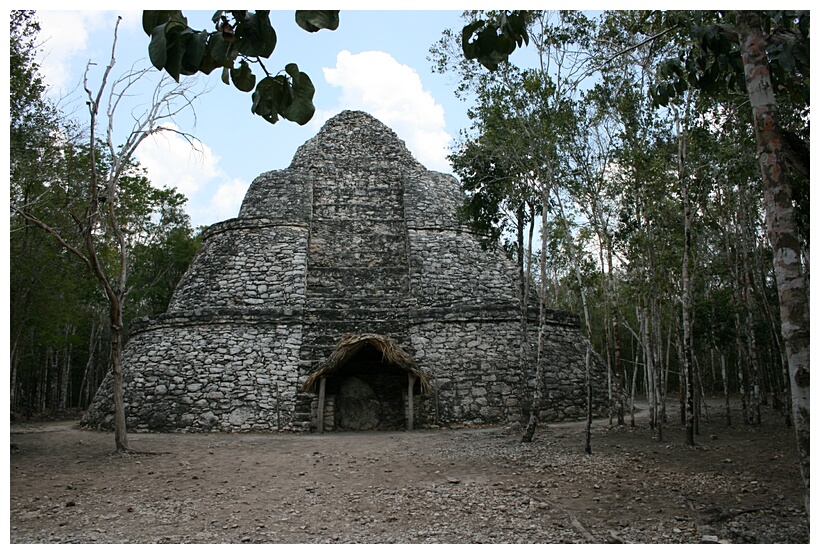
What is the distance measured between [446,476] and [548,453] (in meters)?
1.81

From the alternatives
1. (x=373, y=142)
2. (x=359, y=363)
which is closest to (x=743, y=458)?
(x=359, y=363)

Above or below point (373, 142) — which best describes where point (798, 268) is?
→ below

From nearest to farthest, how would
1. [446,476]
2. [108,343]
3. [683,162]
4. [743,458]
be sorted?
[446,476] → [743,458] → [683,162] → [108,343]

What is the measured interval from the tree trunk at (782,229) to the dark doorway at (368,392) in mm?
8197

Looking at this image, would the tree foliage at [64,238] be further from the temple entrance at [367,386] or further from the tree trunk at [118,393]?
the temple entrance at [367,386]

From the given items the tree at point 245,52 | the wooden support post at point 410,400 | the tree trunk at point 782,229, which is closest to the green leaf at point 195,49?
the tree at point 245,52

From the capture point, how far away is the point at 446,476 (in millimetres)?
6062

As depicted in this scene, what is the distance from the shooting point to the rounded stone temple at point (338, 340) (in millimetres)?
10797

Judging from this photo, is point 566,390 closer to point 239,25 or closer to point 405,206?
point 405,206

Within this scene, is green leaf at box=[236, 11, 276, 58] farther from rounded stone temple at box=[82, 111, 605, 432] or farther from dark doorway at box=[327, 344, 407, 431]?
dark doorway at box=[327, 344, 407, 431]

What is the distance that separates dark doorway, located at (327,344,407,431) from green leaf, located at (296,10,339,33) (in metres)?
8.80

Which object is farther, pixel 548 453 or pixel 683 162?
pixel 683 162

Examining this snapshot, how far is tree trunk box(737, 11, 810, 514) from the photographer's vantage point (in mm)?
2906

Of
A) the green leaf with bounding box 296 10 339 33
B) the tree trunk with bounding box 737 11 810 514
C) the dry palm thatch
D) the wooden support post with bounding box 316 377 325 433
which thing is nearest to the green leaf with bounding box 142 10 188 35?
the green leaf with bounding box 296 10 339 33
